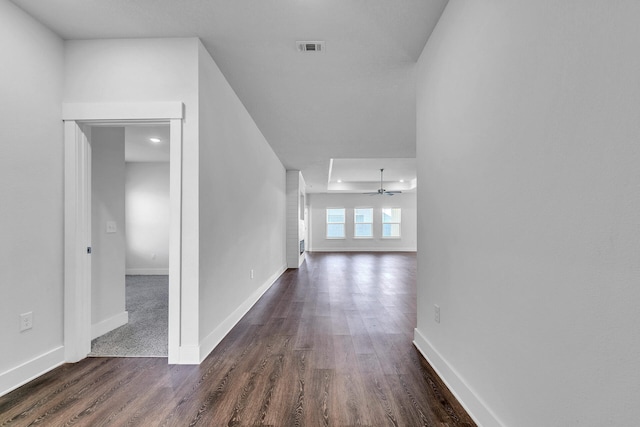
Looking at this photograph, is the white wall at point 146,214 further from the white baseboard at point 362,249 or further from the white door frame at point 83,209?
the white baseboard at point 362,249

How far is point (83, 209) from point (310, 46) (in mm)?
2276

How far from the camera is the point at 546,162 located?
1.08 m

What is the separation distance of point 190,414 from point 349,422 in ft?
2.92

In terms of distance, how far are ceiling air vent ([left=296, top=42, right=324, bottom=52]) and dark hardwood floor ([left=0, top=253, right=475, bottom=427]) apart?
253 cm

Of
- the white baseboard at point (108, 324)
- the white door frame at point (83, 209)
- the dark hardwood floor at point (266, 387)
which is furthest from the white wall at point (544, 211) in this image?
the white baseboard at point (108, 324)

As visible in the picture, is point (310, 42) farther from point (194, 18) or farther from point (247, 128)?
point (247, 128)

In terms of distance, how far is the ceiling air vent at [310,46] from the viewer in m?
2.40

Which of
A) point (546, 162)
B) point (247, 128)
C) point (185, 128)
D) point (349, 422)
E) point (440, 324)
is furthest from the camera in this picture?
point (247, 128)

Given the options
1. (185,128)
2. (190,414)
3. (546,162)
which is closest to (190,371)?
(190,414)

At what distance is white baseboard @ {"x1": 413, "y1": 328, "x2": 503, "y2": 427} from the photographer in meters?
1.46

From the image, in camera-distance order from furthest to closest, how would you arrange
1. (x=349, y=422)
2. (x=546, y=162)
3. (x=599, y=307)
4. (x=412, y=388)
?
(x=412, y=388) < (x=349, y=422) < (x=546, y=162) < (x=599, y=307)

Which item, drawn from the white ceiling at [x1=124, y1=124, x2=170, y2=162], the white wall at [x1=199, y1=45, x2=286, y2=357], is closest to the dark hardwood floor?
the white wall at [x1=199, y1=45, x2=286, y2=357]

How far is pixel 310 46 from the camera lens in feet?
8.05

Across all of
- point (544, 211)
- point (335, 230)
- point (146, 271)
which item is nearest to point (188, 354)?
point (544, 211)
